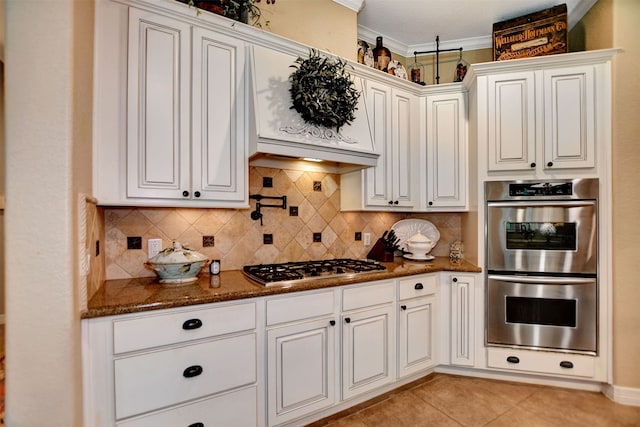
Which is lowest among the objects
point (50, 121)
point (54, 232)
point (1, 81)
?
point (54, 232)

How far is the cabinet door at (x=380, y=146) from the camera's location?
101 inches

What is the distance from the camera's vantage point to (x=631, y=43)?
7.47ft

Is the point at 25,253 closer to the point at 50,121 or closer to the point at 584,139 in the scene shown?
the point at 50,121

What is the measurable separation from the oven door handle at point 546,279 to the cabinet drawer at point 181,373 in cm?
199

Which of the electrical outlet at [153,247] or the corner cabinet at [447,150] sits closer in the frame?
the electrical outlet at [153,247]

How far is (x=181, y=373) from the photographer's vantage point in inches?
61.4

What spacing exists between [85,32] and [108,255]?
1200mm

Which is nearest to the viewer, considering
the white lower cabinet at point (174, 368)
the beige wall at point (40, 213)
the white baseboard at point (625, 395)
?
the beige wall at point (40, 213)

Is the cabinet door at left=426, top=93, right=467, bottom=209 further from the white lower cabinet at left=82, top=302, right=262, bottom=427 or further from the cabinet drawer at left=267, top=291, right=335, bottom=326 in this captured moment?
the white lower cabinet at left=82, top=302, right=262, bottom=427

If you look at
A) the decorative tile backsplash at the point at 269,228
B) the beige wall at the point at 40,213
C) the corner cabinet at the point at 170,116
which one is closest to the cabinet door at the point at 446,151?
the decorative tile backsplash at the point at 269,228

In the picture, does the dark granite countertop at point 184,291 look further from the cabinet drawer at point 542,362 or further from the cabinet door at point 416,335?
the cabinet drawer at point 542,362

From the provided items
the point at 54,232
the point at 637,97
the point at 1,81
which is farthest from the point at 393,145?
the point at 1,81

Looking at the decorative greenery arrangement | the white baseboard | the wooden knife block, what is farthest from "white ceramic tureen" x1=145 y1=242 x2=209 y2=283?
the white baseboard

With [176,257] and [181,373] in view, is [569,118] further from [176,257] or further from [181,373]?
[181,373]
